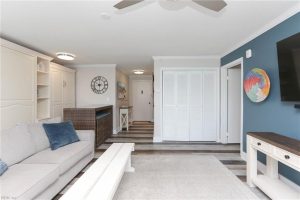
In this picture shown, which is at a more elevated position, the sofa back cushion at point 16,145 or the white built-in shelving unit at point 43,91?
the white built-in shelving unit at point 43,91

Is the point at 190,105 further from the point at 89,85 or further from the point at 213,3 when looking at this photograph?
the point at 213,3

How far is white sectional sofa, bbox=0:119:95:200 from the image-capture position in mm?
1802

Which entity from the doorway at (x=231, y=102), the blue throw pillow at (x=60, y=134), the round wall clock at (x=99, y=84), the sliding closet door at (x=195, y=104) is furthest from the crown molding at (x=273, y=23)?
the round wall clock at (x=99, y=84)

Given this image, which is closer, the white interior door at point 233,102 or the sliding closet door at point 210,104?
the white interior door at point 233,102

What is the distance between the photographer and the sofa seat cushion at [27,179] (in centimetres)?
168

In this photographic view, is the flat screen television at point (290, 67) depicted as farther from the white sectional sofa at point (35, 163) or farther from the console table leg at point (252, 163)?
the white sectional sofa at point (35, 163)

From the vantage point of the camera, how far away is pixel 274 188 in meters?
2.28

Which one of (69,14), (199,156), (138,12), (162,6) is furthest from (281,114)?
(69,14)

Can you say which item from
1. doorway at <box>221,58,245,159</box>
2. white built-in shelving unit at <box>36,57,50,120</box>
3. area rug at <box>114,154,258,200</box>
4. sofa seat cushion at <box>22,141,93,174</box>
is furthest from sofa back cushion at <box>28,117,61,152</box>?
doorway at <box>221,58,245,159</box>

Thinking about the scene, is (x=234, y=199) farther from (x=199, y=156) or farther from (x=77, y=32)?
(x=77, y=32)

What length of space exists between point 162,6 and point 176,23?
56 centimetres

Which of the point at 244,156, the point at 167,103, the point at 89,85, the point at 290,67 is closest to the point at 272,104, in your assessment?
the point at 290,67

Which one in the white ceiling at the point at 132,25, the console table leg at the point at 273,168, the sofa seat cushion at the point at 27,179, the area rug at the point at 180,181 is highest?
the white ceiling at the point at 132,25

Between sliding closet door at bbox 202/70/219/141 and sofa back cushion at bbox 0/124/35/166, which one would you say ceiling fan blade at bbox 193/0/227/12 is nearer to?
sofa back cushion at bbox 0/124/35/166
